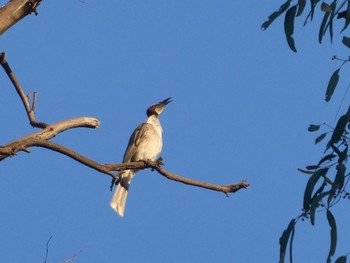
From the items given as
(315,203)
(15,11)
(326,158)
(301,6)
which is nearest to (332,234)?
(315,203)

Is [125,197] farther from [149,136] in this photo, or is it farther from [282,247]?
[282,247]

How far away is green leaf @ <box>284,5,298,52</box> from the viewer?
115 inches

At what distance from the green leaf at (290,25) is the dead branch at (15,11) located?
0.89 meters

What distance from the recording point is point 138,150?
5.88 m

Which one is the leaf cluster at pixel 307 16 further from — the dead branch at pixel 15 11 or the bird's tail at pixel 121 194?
the bird's tail at pixel 121 194

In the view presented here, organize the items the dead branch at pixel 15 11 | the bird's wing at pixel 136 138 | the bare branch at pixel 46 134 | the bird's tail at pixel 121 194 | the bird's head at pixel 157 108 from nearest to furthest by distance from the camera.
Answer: the bare branch at pixel 46 134 < the dead branch at pixel 15 11 < the bird's tail at pixel 121 194 < the bird's wing at pixel 136 138 < the bird's head at pixel 157 108

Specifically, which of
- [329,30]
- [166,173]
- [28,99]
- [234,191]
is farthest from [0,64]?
[329,30]

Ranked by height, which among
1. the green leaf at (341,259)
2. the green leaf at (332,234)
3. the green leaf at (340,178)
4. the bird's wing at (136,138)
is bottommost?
the green leaf at (341,259)

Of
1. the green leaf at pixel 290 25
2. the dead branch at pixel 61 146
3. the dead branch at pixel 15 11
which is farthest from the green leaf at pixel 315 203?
the dead branch at pixel 15 11

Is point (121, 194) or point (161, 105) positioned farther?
point (161, 105)

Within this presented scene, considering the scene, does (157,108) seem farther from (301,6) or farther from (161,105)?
(301,6)

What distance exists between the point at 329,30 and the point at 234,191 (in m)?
0.72

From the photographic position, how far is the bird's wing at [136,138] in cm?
592

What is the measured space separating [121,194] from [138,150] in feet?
1.13
